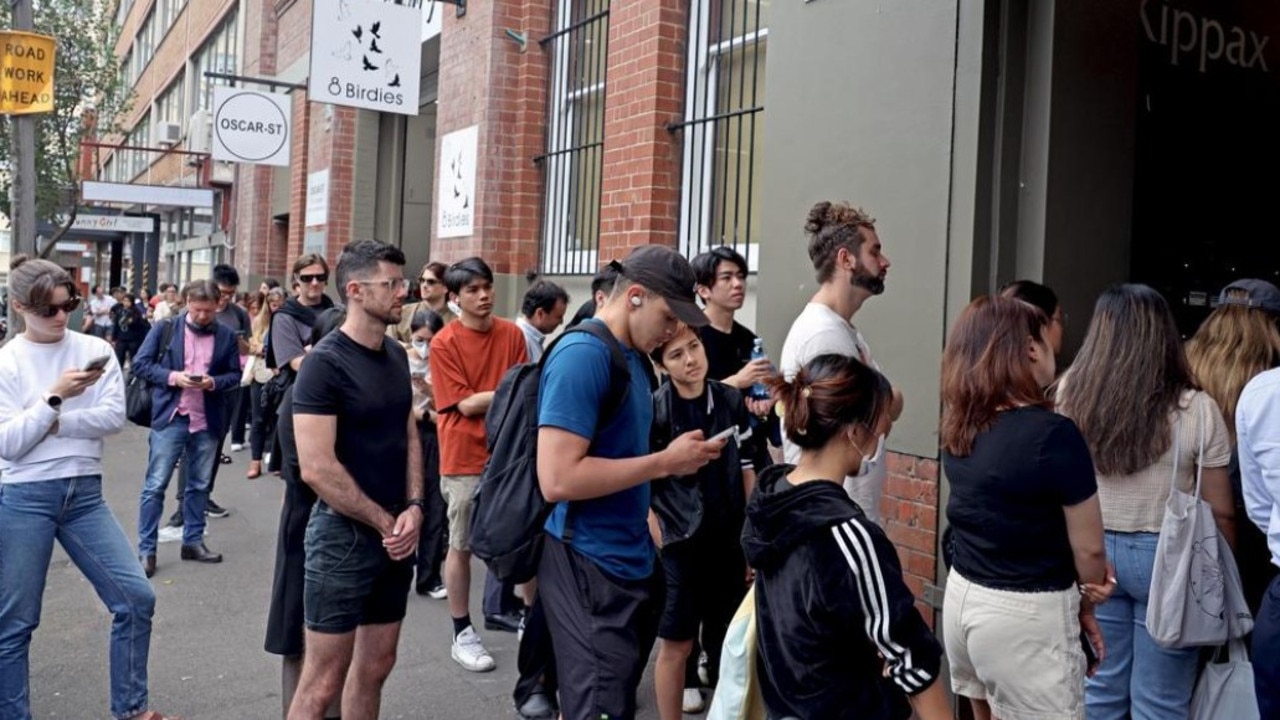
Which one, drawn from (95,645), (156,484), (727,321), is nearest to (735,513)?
(727,321)

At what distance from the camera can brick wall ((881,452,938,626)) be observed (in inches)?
207

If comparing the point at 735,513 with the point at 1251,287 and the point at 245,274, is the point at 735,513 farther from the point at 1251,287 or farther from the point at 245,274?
the point at 245,274

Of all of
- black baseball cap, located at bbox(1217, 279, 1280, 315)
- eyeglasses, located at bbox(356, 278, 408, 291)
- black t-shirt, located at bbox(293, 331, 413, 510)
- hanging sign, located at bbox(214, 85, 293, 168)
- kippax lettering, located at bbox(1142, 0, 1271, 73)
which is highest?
hanging sign, located at bbox(214, 85, 293, 168)

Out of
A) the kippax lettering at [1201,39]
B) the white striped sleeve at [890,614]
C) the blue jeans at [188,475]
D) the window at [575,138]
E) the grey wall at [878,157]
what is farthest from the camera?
the window at [575,138]

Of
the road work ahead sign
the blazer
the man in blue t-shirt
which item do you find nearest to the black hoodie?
the man in blue t-shirt

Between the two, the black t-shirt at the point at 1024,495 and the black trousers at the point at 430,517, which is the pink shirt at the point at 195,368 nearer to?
the black trousers at the point at 430,517

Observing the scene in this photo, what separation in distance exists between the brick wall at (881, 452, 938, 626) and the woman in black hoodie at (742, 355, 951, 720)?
8.29 feet

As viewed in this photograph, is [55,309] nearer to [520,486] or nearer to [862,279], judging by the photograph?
[520,486]

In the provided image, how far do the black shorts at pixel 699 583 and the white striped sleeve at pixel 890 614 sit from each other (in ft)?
6.78

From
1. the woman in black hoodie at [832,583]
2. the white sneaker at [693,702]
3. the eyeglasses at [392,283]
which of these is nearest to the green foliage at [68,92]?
the eyeglasses at [392,283]

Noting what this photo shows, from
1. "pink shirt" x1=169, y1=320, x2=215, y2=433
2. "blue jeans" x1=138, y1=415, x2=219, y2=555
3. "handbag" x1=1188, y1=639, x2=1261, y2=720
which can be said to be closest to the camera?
"handbag" x1=1188, y1=639, x2=1261, y2=720

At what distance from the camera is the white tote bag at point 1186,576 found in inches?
146

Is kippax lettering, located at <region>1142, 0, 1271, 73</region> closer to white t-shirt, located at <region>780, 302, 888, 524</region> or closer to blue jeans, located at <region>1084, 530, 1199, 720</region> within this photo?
white t-shirt, located at <region>780, 302, 888, 524</region>

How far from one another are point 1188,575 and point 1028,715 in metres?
0.90
